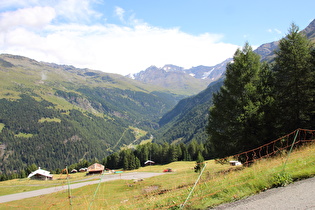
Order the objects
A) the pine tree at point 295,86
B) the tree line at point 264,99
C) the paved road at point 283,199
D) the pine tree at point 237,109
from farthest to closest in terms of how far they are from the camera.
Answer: the pine tree at point 295,86 → the tree line at point 264,99 → the pine tree at point 237,109 → the paved road at point 283,199

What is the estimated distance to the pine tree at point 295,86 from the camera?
74.4ft

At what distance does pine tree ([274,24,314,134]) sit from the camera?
22688mm

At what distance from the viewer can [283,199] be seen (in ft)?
25.2

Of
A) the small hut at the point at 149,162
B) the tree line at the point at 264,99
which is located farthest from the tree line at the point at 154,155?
the tree line at the point at 264,99

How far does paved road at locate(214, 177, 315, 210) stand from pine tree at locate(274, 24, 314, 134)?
1552 cm

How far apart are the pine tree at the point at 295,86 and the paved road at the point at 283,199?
50.9 feet

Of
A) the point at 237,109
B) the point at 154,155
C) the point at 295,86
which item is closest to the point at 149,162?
the point at 154,155

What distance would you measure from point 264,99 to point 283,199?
1687cm

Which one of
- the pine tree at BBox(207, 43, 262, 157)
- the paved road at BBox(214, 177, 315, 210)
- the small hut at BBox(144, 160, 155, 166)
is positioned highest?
the pine tree at BBox(207, 43, 262, 157)

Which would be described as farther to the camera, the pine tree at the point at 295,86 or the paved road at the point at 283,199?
the pine tree at the point at 295,86

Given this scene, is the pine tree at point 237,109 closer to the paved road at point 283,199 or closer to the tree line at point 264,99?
the tree line at point 264,99

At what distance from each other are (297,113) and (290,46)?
761cm

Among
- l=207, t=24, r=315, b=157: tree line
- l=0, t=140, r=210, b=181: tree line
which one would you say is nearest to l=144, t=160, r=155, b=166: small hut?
l=0, t=140, r=210, b=181: tree line

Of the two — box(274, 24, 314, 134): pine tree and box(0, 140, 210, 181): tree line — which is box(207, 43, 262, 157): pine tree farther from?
box(0, 140, 210, 181): tree line
